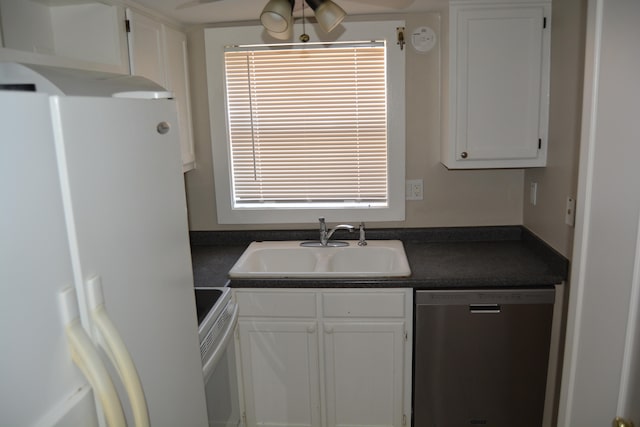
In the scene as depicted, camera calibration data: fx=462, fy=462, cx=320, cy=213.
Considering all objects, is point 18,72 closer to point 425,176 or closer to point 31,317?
point 31,317

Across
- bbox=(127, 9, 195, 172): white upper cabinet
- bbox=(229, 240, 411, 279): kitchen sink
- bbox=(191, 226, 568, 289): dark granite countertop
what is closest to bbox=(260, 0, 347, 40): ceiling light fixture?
bbox=(127, 9, 195, 172): white upper cabinet

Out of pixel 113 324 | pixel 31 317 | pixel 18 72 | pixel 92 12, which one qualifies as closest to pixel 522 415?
pixel 113 324

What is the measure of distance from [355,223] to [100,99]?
2043mm

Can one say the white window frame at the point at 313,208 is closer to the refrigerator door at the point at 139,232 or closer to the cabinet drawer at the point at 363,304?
the cabinet drawer at the point at 363,304

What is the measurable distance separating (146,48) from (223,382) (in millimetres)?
1473

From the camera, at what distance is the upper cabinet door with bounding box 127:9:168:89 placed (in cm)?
187

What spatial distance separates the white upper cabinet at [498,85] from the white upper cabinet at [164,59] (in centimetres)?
132

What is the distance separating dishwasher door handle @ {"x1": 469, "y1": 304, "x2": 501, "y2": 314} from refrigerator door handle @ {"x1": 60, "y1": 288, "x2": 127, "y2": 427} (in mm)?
1730

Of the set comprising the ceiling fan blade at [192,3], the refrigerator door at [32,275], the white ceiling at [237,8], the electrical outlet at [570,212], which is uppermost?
the white ceiling at [237,8]

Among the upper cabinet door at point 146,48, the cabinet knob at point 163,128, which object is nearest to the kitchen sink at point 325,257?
the upper cabinet door at point 146,48

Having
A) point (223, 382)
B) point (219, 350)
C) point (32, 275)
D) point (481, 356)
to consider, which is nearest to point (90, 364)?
point (32, 275)

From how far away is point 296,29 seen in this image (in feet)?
8.13

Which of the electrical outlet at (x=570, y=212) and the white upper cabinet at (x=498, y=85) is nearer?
the electrical outlet at (x=570, y=212)

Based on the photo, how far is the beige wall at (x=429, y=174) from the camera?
8.29 feet
